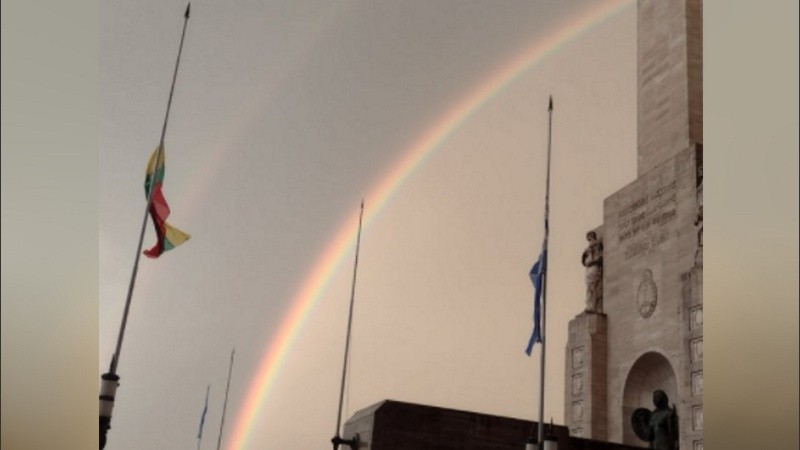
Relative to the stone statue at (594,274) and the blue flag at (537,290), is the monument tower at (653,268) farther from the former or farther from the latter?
the blue flag at (537,290)

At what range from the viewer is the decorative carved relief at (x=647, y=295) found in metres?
30.6

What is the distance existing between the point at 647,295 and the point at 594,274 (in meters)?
3.91

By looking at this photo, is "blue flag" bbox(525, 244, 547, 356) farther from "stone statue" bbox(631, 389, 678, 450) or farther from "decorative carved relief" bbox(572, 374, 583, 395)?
"decorative carved relief" bbox(572, 374, 583, 395)

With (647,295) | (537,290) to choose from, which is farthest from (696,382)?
(537,290)

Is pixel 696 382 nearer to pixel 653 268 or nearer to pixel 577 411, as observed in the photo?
pixel 653 268

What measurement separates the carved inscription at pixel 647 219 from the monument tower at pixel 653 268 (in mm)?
39

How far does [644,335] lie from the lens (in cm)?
3088

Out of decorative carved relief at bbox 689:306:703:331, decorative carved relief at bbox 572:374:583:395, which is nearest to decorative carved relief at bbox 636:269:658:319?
decorative carved relief at bbox 689:306:703:331

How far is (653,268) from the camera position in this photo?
3097cm

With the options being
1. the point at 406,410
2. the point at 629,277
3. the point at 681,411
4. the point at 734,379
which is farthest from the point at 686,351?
the point at 734,379

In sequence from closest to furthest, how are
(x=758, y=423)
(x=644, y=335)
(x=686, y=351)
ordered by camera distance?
1. (x=758, y=423)
2. (x=686, y=351)
3. (x=644, y=335)

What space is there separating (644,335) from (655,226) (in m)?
3.83

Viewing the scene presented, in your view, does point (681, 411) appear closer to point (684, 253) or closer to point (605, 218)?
point (684, 253)

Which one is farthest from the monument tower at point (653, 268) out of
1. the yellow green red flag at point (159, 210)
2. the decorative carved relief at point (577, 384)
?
the yellow green red flag at point (159, 210)
